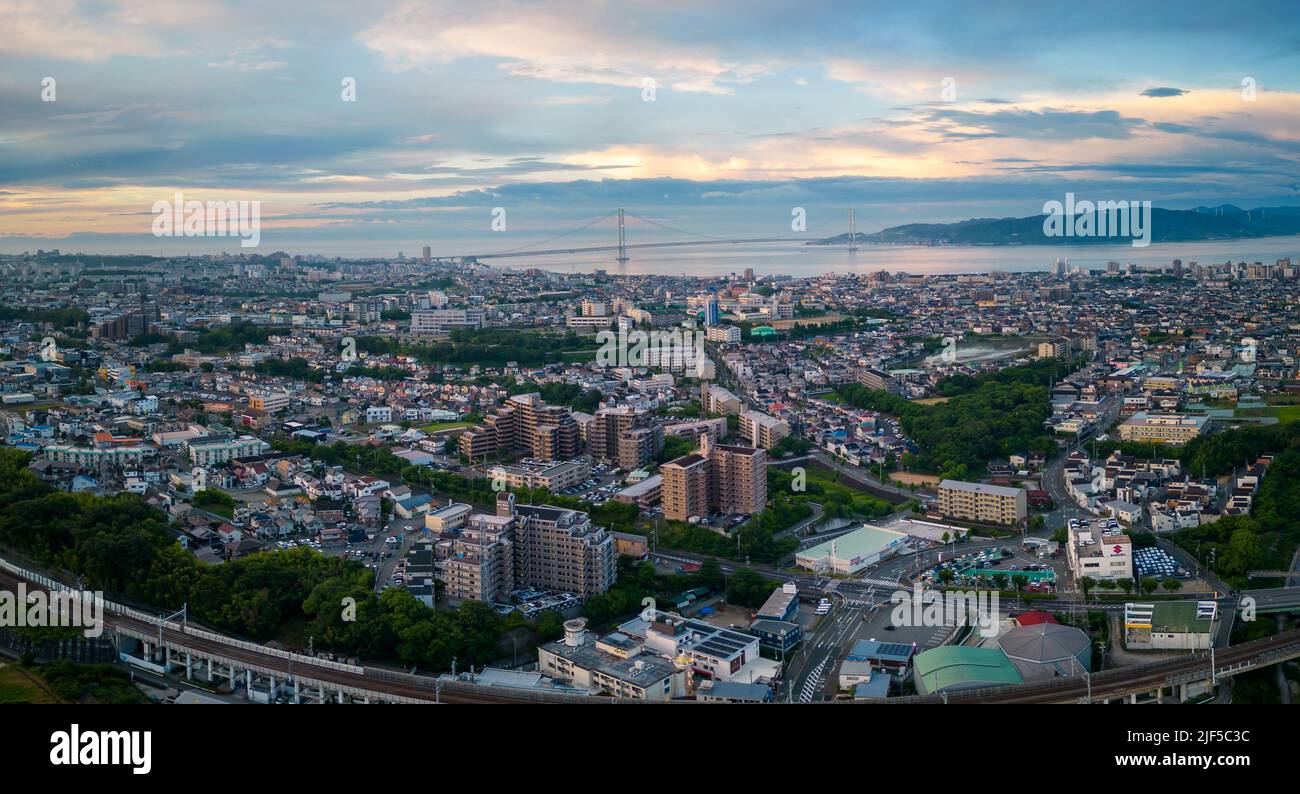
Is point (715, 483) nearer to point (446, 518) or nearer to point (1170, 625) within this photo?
point (446, 518)

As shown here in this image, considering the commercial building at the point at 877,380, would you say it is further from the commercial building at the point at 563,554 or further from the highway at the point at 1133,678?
the highway at the point at 1133,678

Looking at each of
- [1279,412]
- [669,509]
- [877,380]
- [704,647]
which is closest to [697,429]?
[669,509]

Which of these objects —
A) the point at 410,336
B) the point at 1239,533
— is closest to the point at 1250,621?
the point at 1239,533

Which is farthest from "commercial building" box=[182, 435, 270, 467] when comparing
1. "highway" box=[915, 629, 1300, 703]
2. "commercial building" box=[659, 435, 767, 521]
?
"highway" box=[915, 629, 1300, 703]

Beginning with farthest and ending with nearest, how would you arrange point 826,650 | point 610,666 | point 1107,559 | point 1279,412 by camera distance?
1. point 1279,412
2. point 1107,559
3. point 826,650
4. point 610,666

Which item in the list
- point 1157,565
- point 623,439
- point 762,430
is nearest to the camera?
point 1157,565

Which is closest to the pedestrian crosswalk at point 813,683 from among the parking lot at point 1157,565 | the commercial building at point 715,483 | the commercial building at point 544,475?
the parking lot at point 1157,565
